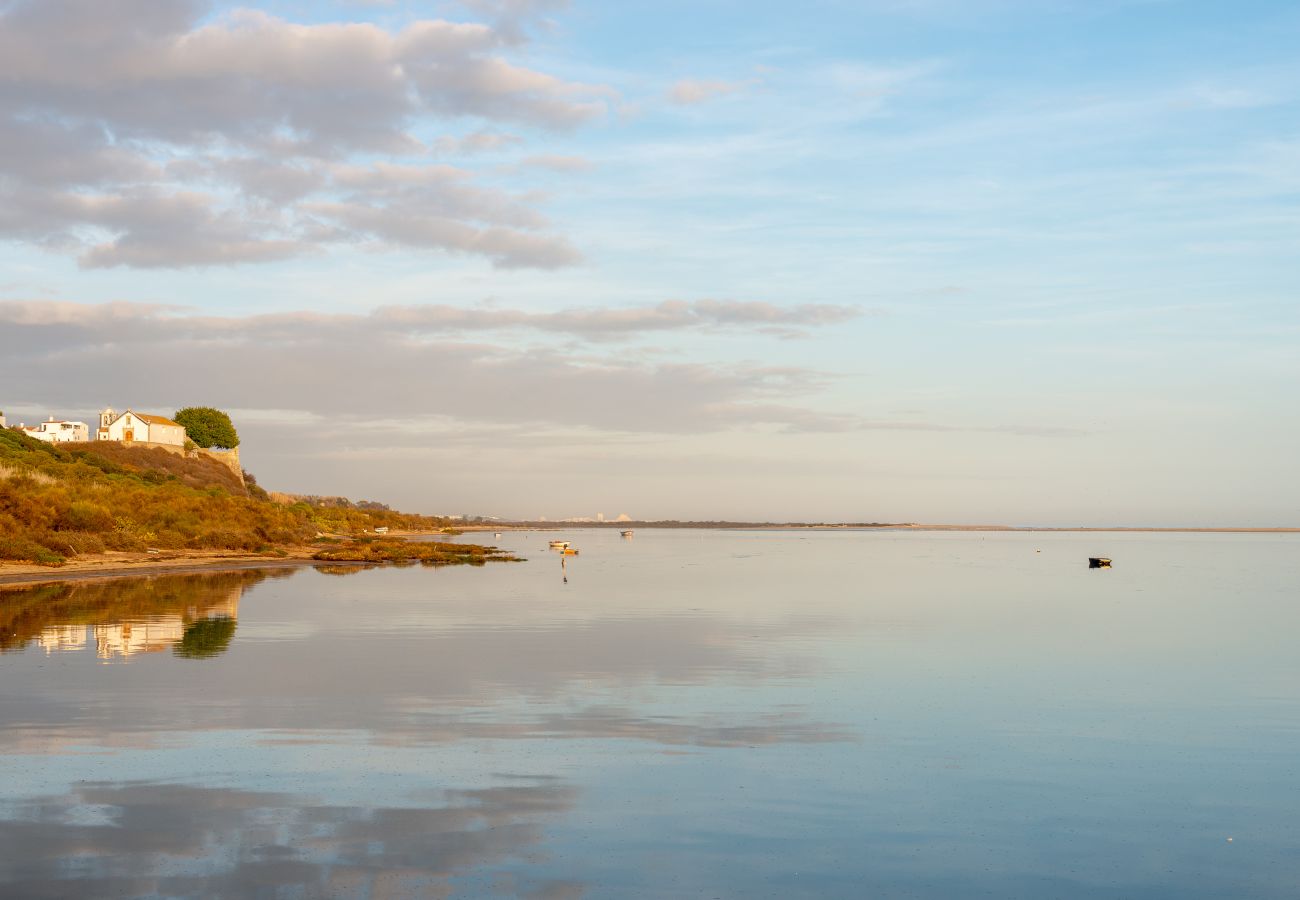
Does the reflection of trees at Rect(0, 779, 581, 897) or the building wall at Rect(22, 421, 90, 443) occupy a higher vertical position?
the building wall at Rect(22, 421, 90, 443)

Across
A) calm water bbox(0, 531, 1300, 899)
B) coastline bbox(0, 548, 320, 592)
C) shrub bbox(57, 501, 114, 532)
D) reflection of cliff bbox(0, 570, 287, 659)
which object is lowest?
calm water bbox(0, 531, 1300, 899)

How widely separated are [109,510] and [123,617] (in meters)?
42.7

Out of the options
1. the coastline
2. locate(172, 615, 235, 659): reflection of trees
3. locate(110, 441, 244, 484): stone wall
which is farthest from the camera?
locate(110, 441, 244, 484): stone wall

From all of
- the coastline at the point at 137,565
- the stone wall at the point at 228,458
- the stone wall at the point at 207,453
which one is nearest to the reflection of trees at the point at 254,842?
the coastline at the point at 137,565

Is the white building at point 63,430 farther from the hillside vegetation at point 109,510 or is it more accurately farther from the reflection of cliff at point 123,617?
the reflection of cliff at point 123,617

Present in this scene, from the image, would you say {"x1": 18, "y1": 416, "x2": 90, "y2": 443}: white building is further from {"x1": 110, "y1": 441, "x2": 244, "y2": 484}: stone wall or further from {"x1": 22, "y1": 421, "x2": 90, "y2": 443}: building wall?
{"x1": 110, "y1": 441, "x2": 244, "y2": 484}: stone wall

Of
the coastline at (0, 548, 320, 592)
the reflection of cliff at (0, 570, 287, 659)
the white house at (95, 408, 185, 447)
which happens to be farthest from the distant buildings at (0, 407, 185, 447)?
the reflection of cliff at (0, 570, 287, 659)

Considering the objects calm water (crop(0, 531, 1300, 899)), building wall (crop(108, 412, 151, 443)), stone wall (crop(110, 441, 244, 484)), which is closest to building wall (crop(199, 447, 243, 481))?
stone wall (crop(110, 441, 244, 484))

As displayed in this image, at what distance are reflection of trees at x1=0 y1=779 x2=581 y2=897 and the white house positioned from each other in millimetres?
142509

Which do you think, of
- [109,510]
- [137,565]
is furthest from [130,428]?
[137,565]

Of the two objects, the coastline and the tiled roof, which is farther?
the tiled roof

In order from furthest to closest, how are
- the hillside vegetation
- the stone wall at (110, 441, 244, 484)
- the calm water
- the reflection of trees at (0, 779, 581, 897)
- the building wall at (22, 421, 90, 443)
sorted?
1. the building wall at (22, 421, 90, 443)
2. the stone wall at (110, 441, 244, 484)
3. the hillside vegetation
4. the calm water
5. the reflection of trees at (0, 779, 581, 897)

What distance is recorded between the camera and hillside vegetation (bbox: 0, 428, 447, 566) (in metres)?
64.3

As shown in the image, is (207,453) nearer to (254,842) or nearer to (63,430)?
(63,430)
